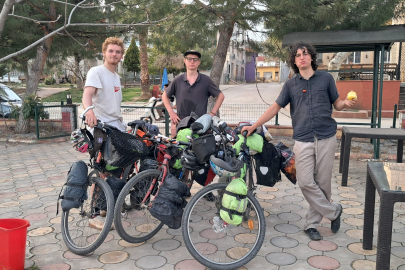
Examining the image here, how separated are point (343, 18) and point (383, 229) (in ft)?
19.1

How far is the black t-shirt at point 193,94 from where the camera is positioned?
4.26 metres

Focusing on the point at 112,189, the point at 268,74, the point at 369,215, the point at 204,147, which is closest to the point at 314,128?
the point at 369,215

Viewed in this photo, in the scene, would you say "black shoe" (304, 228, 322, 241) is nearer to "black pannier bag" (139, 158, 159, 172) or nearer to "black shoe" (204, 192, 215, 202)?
"black shoe" (204, 192, 215, 202)

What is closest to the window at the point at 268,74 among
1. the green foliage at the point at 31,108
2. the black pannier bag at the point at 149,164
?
the green foliage at the point at 31,108

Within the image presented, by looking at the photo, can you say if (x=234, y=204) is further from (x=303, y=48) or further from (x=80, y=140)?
(x=303, y=48)

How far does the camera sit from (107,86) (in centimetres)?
347

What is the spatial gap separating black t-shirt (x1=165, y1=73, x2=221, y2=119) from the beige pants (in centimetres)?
132

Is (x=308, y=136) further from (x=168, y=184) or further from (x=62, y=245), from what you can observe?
(x=62, y=245)

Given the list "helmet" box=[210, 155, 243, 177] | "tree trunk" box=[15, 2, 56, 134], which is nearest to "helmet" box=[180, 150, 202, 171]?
"helmet" box=[210, 155, 243, 177]

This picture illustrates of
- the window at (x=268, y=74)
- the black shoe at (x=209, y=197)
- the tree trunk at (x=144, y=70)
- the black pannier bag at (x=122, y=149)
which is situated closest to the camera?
the black pannier bag at (x=122, y=149)

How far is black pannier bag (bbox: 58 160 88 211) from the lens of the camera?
10.1 feet

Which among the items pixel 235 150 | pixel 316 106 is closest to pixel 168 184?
pixel 235 150

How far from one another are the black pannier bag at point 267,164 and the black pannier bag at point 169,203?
880 mm

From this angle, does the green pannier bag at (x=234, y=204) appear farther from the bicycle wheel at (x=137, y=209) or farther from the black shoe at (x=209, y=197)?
the black shoe at (x=209, y=197)
